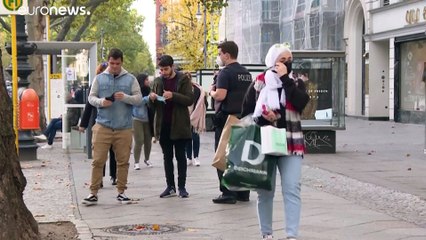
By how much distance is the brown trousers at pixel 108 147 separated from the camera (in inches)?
375

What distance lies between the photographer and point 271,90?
675cm

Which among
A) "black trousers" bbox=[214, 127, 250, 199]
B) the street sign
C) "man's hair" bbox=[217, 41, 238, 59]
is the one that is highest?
Result: the street sign

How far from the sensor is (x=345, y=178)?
12336 mm

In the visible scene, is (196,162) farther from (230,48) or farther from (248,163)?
(248,163)

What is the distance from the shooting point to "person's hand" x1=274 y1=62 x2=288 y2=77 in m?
6.71

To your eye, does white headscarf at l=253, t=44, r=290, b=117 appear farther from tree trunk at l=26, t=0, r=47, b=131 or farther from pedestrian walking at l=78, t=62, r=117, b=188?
tree trunk at l=26, t=0, r=47, b=131

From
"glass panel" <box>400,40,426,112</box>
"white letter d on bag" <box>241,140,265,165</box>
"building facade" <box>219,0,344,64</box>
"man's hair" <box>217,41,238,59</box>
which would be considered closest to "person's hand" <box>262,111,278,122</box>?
"white letter d on bag" <box>241,140,265,165</box>

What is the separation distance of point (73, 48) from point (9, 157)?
38.1 feet

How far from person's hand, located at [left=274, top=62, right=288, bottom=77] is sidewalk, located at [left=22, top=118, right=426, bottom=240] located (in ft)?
5.60

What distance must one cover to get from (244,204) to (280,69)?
3218 mm

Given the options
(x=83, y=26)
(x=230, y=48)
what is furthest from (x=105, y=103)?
(x=83, y=26)

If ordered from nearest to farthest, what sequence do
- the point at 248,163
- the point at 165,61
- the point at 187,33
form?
the point at 248,163 < the point at 165,61 < the point at 187,33

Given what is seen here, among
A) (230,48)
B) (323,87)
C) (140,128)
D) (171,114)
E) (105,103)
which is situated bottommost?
(140,128)

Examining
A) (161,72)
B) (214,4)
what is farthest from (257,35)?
(161,72)
